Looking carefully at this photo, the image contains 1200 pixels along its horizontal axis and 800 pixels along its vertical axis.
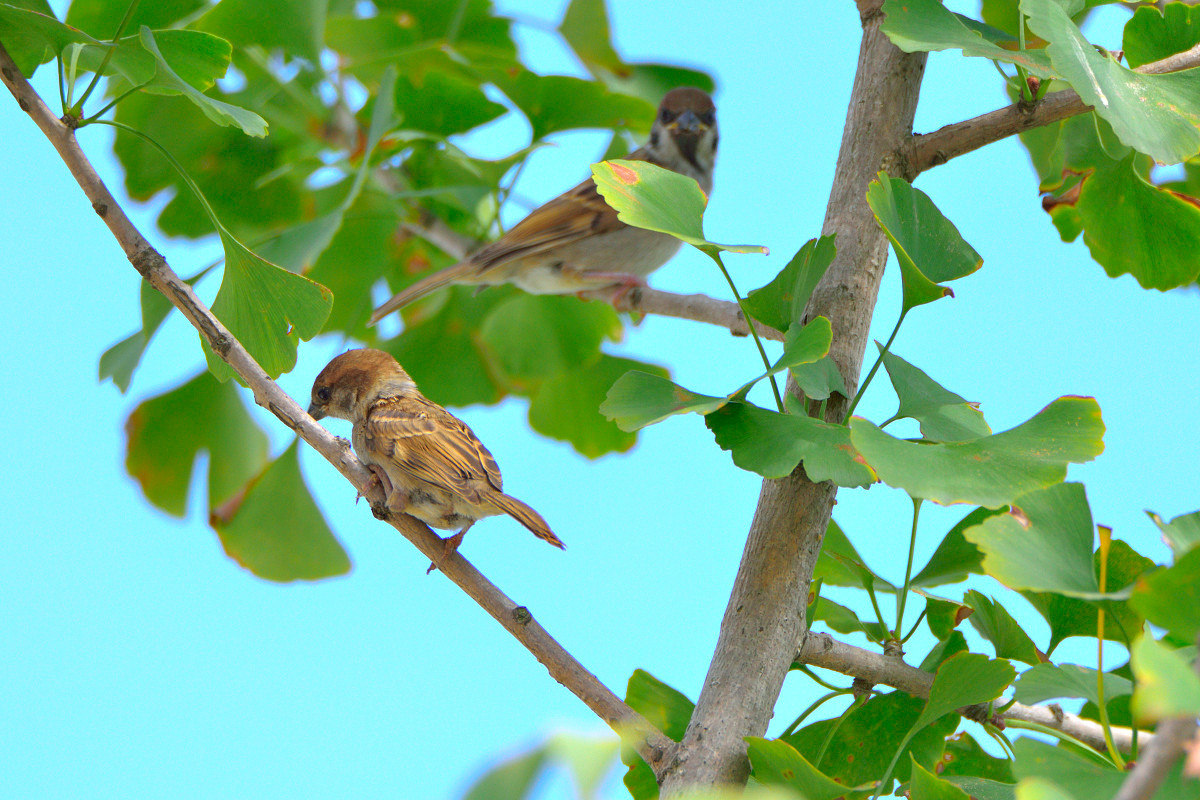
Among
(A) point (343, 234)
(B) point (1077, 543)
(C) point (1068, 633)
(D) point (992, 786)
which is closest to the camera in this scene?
(B) point (1077, 543)

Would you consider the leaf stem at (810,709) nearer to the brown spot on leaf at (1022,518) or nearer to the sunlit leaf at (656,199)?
the brown spot on leaf at (1022,518)

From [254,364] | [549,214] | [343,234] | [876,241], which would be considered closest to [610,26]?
[549,214]

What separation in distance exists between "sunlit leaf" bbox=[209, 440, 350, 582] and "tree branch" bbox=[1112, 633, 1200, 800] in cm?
140

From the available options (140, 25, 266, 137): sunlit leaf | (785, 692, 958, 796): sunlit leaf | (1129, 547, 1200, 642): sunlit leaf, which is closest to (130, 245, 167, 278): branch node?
(140, 25, 266, 137): sunlit leaf

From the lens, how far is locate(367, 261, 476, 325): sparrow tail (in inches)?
68.6

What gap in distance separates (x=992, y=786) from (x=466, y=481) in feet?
1.84

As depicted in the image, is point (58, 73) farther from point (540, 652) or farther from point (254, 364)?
point (540, 652)

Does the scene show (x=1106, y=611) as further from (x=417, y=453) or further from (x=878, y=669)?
(x=417, y=453)

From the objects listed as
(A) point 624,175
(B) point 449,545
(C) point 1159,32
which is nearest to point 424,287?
(B) point 449,545

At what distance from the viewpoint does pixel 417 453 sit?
1.00 m

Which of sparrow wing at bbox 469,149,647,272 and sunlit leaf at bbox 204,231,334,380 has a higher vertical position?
sparrow wing at bbox 469,149,647,272

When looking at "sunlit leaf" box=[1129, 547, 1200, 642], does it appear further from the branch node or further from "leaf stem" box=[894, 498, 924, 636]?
the branch node

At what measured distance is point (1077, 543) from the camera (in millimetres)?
666

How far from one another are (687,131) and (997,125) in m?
1.25
